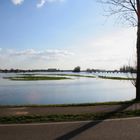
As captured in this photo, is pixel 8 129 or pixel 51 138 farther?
pixel 8 129

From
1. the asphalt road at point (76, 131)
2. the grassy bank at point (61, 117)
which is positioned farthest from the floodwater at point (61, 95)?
the asphalt road at point (76, 131)

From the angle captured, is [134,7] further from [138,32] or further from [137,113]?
[137,113]

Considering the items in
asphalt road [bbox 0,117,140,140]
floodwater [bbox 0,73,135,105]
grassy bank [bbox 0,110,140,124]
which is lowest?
floodwater [bbox 0,73,135,105]

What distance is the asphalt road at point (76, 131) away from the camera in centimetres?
789

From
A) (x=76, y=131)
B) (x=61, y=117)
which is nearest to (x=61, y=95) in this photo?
(x=61, y=117)

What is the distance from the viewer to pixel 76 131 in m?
8.64

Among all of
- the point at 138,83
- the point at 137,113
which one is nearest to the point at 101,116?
the point at 137,113

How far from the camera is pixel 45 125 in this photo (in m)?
9.59

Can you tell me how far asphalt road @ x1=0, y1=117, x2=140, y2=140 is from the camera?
789 centimetres

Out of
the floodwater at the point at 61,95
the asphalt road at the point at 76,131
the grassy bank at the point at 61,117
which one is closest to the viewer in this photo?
the asphalt road at the point at 76,131

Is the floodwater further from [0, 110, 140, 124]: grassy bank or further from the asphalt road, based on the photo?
the asphalt road

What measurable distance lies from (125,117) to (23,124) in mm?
3937

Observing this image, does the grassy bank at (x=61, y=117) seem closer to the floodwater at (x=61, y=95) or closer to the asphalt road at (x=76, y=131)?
the asphalt road at (x=76, y=131)

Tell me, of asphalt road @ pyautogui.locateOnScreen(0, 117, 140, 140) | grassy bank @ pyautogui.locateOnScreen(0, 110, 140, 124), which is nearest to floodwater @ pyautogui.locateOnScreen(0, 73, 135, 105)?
grassy bank @ pyautogui.locateOnScreen(0, 110, 140, 124)
